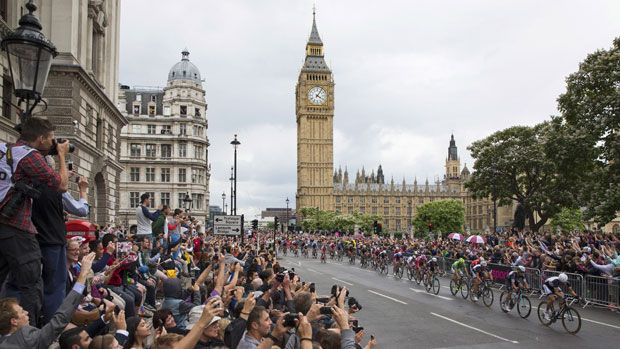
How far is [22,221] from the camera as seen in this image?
4.99 m

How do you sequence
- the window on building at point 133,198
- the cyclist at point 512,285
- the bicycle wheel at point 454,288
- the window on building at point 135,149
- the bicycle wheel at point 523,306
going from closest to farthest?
the bicycle wheel at point 523,306 → the cyclist at point 512,285 → the bicycle wheel at point 454,288 → the window on building at point 133,198 → the window on building at point 135,149

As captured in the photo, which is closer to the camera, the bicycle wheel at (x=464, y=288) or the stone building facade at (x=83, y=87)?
the stone building facade at (x=83, y=87)

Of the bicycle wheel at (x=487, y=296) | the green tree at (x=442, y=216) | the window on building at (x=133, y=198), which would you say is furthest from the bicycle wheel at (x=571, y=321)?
the green tree at (x=442, y=216)

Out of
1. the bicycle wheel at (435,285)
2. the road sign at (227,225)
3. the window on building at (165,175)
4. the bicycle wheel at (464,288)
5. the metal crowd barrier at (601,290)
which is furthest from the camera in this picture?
the window on building at (165,175)

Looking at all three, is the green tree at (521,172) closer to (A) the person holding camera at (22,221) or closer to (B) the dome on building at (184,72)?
(A) the person holding camera at (22,221)

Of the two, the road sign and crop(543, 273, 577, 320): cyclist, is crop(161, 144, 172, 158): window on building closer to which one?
the road sign

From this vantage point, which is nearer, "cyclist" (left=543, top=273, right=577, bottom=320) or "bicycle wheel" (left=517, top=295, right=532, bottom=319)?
"cyclist" (left=543, top=273, right=577, bottom=320)

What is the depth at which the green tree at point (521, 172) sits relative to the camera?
1619 inches

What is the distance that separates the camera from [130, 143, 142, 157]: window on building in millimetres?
71812

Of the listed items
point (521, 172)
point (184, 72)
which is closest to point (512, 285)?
point (521, 172)

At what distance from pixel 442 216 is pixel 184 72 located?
2548 inches

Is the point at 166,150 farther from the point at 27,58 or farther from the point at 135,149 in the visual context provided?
the point at 27,58

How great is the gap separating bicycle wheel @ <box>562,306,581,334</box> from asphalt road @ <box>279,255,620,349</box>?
0.58 feet

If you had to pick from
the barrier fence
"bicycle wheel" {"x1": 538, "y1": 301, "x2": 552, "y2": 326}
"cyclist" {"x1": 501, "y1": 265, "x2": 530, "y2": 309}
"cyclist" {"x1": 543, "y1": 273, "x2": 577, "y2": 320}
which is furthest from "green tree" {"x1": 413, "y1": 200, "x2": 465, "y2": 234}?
"cyclist" {"x1": 543, "y1": 273, "x2": 577, "y2": 320}
